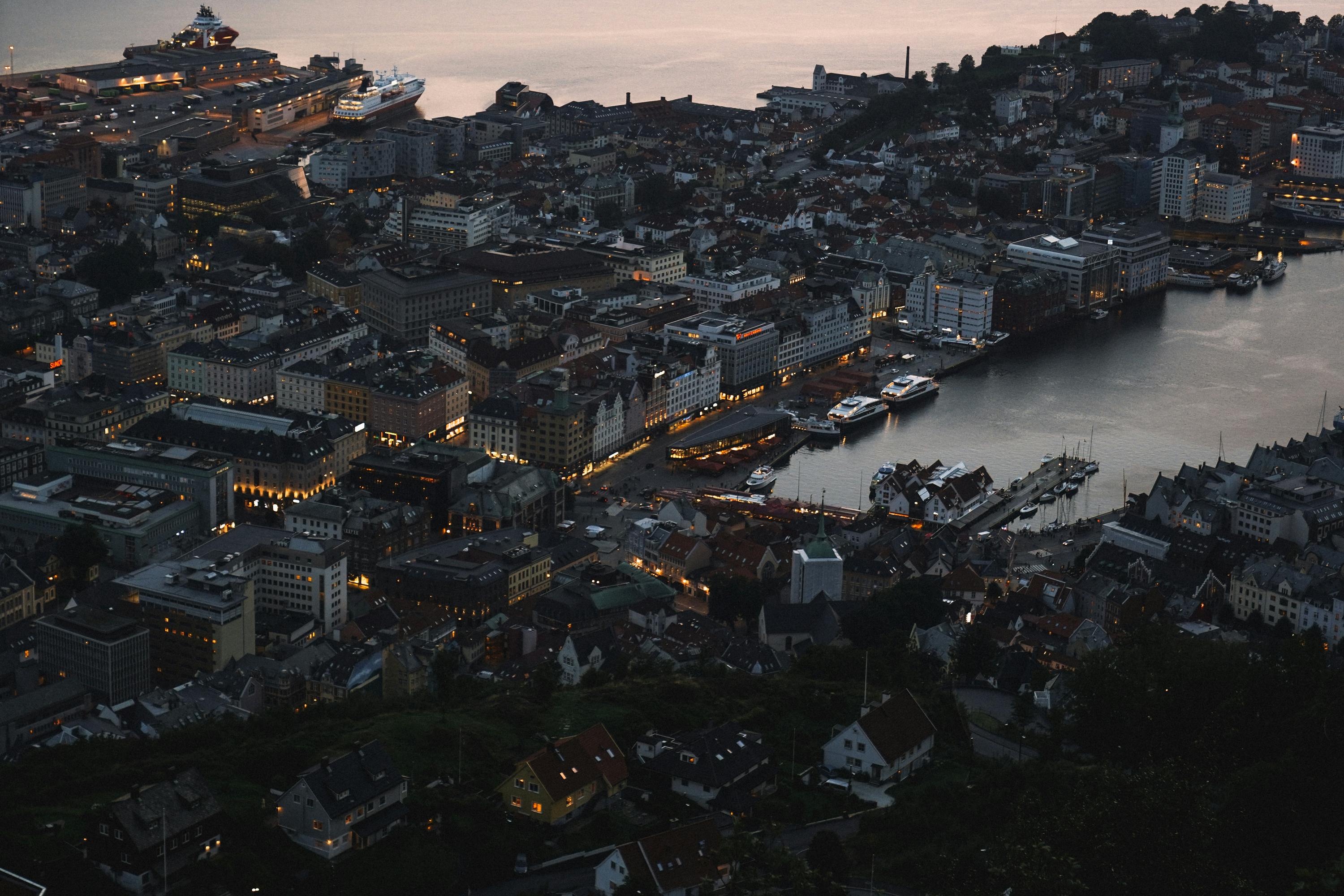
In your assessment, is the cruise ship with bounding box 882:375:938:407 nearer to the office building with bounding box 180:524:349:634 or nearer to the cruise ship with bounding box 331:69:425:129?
the office building with bounding box 180:524:349:634

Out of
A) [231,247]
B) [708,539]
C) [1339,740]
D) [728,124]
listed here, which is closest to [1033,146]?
[728,124]

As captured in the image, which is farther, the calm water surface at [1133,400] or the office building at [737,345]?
the office building at [737,345]

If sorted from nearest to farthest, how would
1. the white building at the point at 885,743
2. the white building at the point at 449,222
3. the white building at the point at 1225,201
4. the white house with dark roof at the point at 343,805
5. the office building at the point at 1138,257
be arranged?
the white house with dark roof at the point at 343,805, the white building at the point at 885,743, the office building at the point at 1138,257, the white building at the point at 449,222, the white building at the point at 1225,201

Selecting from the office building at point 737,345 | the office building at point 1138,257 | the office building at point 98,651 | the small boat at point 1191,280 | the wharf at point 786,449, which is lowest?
the office building at point 98,651

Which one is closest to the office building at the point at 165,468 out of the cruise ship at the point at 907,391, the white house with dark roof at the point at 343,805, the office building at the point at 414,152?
the cruise ship at the point at 907,391

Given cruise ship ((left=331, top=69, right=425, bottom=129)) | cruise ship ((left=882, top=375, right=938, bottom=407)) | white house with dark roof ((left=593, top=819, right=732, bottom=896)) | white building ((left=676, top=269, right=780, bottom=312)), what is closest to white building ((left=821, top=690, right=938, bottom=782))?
white house with dark roof ((left=593, top=819, right=732, bottom=896))

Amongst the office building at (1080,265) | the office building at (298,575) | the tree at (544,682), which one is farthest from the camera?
the office building at (1080,265)

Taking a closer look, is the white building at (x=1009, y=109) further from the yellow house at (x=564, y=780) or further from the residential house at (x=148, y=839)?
the residential house at (x=148, y=839)
